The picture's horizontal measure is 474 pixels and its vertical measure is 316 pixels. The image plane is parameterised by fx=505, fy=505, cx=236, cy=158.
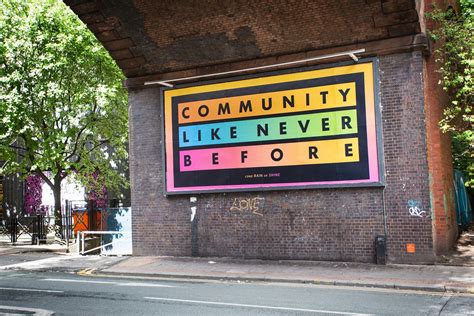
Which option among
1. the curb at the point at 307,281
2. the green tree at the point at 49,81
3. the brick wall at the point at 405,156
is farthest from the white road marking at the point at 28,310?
the green tree at the point at 49,81

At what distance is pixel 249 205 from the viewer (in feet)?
48.7

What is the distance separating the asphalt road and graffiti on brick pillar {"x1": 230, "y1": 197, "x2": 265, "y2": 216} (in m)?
3.52

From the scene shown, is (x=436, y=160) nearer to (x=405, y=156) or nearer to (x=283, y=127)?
(x=405, y=156)

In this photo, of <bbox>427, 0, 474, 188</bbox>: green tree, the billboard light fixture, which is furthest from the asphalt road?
the billboard light fixture

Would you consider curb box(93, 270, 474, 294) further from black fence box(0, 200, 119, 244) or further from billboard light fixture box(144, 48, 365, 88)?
black fence box(0, 200, 119, 244)

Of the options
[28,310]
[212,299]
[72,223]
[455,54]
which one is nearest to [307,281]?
[212,299]

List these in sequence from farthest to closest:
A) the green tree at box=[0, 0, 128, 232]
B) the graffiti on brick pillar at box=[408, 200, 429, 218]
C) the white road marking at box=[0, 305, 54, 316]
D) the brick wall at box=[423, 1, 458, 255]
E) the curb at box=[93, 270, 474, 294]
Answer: the green tree at box=[0, 0, 128, 232]
the brick wall at box=[423, 1, 458, 255]
the graffiti on brick pillar at box=[408, 200, 429, 218]
the curb at box=[93, 270, 474, 294]
the white road marking at box=[0, 305, 54, 316]

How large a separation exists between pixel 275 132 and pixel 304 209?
235cm

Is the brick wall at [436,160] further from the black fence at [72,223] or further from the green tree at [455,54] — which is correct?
the black fence at [72,223]

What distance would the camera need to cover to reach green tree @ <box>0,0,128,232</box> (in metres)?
19.0

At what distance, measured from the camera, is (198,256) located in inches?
610

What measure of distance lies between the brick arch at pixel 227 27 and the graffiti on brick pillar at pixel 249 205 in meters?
4.18

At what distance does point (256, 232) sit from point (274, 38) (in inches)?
219

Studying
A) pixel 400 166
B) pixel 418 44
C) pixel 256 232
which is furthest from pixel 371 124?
A: pixel 256 232
